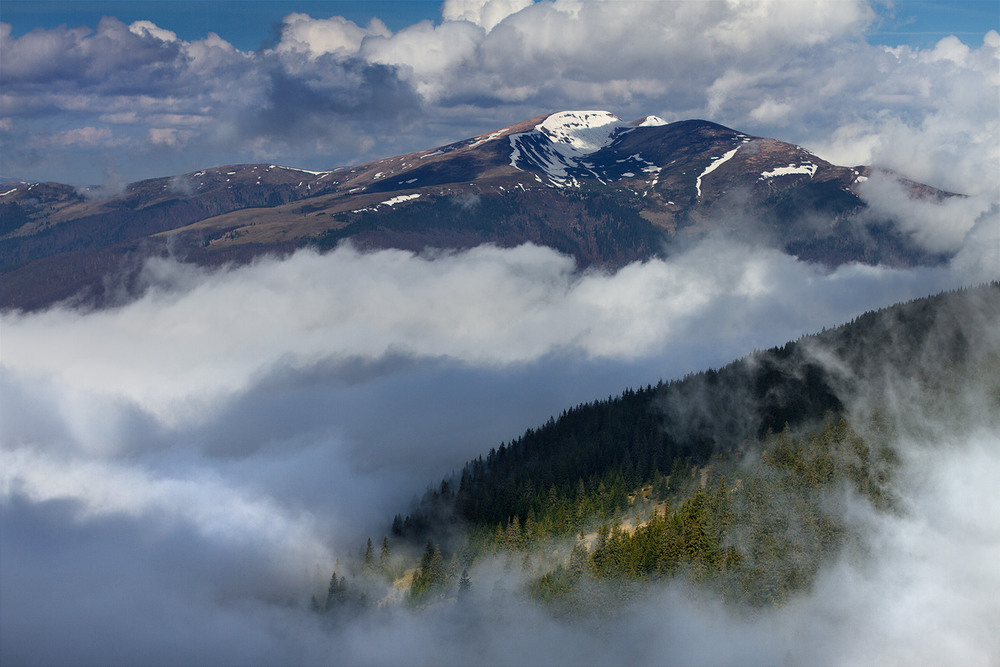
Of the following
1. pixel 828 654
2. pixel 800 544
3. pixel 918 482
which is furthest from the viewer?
pixel 918 482

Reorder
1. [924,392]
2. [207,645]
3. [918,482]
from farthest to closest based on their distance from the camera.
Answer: [924,392] → [207,645] → [918,482]

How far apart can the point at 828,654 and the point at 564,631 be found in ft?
151

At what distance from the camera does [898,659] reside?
4934 inches

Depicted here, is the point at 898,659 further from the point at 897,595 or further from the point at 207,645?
the point at 207,645

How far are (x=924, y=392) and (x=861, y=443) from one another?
4921cm

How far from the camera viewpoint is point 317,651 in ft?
536

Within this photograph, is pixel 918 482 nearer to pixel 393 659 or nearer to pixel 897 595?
pixel 897 595

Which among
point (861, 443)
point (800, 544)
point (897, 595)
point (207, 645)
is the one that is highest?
point (861, 443)

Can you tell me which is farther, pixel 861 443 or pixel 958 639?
pixel 861 443

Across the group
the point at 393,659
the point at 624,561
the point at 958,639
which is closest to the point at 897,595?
the point at 958,639

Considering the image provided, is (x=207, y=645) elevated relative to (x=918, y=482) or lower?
lower

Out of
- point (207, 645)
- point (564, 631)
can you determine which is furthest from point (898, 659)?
point (207, 645)

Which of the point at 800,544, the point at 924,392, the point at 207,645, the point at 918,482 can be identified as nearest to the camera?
the point at 800,544

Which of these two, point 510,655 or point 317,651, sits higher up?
point 510,655
